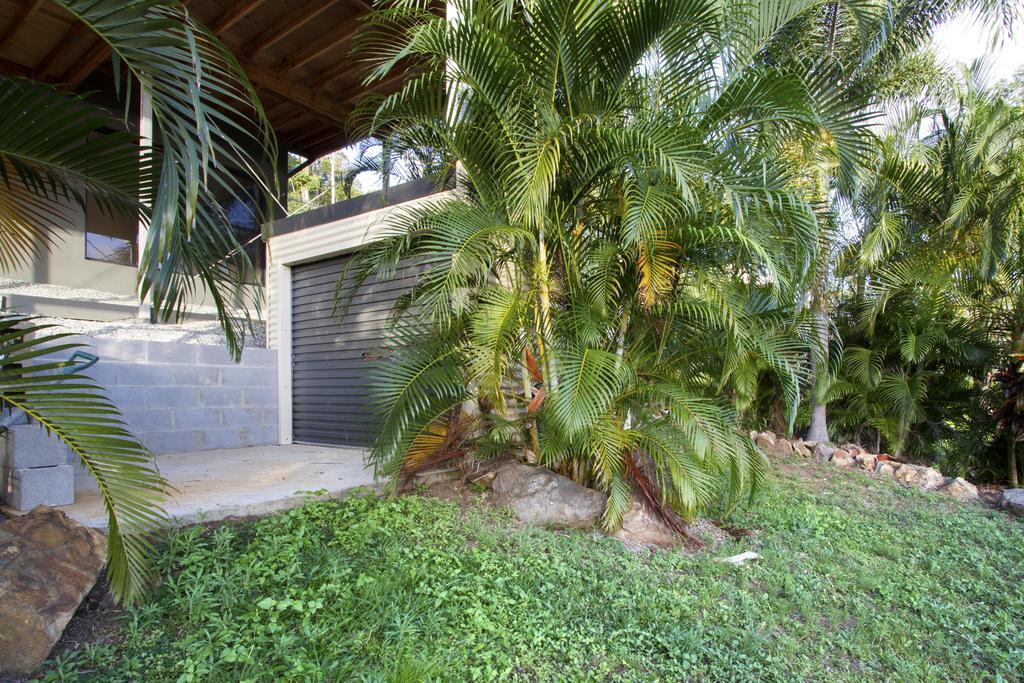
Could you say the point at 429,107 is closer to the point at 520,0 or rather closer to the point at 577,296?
the point at 520,0

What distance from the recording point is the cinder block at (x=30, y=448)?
317 cm

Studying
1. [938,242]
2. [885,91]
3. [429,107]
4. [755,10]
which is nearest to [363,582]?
[429,107]

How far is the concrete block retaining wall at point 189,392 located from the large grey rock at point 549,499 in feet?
13.1

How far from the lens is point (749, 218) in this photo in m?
3.48

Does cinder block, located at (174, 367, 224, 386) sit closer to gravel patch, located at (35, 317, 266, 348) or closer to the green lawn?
gravel patch, located at (35, 317, 266, 348)

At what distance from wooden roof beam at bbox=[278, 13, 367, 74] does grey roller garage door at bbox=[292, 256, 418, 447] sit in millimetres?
3433

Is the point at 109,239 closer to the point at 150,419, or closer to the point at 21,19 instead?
the point at 21,19

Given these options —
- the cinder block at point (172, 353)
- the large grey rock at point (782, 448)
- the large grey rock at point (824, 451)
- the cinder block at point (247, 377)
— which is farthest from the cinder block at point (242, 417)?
the large grey rock at point (824, 451)

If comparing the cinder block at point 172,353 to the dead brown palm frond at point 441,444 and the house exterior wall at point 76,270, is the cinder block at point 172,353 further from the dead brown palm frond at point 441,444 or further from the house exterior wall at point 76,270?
the house exterior wall at point 76,270

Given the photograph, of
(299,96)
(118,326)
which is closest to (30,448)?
(118,326)

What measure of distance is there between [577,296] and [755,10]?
2279 millimetres

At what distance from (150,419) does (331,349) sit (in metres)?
1.91

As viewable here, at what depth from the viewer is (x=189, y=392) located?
6059mm

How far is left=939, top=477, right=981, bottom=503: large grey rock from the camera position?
5461mm
